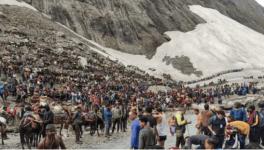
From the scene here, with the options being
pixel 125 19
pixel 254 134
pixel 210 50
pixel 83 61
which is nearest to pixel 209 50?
pixel 210 50

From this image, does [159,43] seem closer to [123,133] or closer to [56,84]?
[56,84]

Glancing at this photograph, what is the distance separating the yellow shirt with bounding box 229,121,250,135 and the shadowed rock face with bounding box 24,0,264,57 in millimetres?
79724

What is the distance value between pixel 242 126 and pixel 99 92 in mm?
28415

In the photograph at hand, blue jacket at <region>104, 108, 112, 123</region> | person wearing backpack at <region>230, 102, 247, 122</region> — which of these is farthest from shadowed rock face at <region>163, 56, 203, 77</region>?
person wearing backpack at <region>230, 102, 247, 122</region>

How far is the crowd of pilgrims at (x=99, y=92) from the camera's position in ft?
63.0

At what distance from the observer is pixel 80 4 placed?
3959 inches

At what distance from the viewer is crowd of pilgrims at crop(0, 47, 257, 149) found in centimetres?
1920

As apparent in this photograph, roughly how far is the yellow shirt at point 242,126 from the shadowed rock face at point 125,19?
262 ft

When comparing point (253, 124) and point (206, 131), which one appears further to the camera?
point (253, 124)

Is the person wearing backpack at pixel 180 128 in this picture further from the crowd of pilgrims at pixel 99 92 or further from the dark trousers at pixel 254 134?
the dark trousers at pixel 254 134

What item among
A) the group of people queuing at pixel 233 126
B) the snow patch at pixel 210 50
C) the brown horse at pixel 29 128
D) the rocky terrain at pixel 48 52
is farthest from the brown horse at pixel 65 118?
the snow patch at pixel 210 50

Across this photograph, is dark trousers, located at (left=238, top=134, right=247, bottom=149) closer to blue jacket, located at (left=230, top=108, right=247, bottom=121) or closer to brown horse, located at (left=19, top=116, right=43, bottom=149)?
blue jacket, located at (left=230, top=108, right=247, bottom=121)

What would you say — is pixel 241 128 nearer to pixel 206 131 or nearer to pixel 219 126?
pixel 219 126

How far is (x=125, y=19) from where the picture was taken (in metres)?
107
